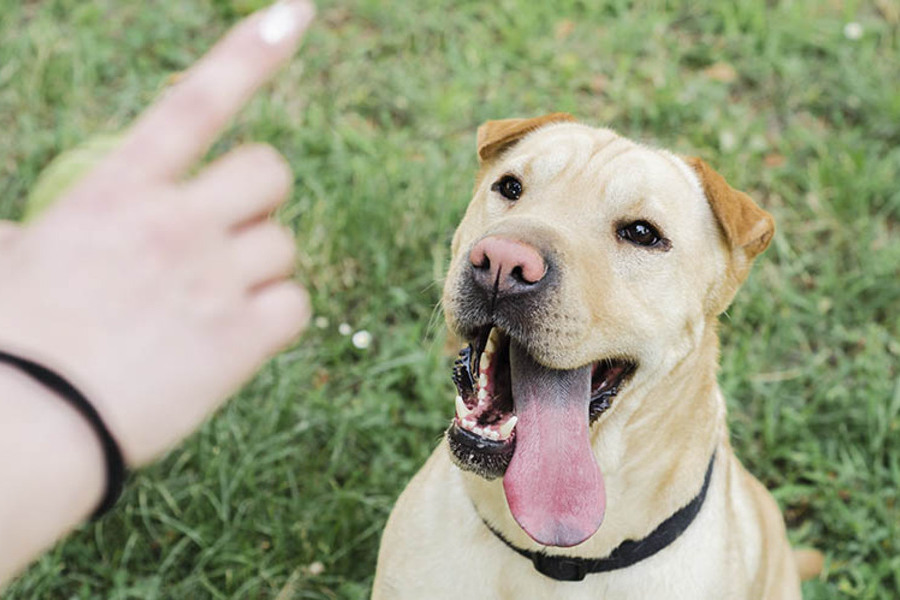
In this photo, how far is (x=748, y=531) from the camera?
2916 mm

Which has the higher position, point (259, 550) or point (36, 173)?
point (36, 173)

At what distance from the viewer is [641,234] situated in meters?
2.56

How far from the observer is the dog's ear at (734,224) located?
101 inches

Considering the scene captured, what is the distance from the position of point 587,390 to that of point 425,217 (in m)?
2.13

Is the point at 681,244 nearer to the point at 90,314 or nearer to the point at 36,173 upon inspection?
the point at 90,314

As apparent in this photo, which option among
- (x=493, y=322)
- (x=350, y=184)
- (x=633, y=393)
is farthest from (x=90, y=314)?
(x=350, y=184)

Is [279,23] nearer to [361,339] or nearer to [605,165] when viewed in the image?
[605,165]

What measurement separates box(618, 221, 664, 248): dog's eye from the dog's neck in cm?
28

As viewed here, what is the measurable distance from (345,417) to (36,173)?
6.66 ft

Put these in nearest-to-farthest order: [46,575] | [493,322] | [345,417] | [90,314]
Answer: [90,314] → [493,322] → [46,575] → [345,417]

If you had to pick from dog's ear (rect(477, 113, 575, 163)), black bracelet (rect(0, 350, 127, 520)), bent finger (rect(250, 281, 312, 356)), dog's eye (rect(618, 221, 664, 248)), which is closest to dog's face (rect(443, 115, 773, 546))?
dog's eye (rect(618, 221, 664, 248))

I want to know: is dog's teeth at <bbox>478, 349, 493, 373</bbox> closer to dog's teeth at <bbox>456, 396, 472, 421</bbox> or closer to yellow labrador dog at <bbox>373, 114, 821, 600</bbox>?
yellow labrador dog at <bbox>373, 114, 821, 600</bbox>

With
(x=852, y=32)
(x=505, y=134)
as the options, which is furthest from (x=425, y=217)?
(x=852, y=32)

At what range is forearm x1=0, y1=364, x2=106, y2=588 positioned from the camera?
1.16m
